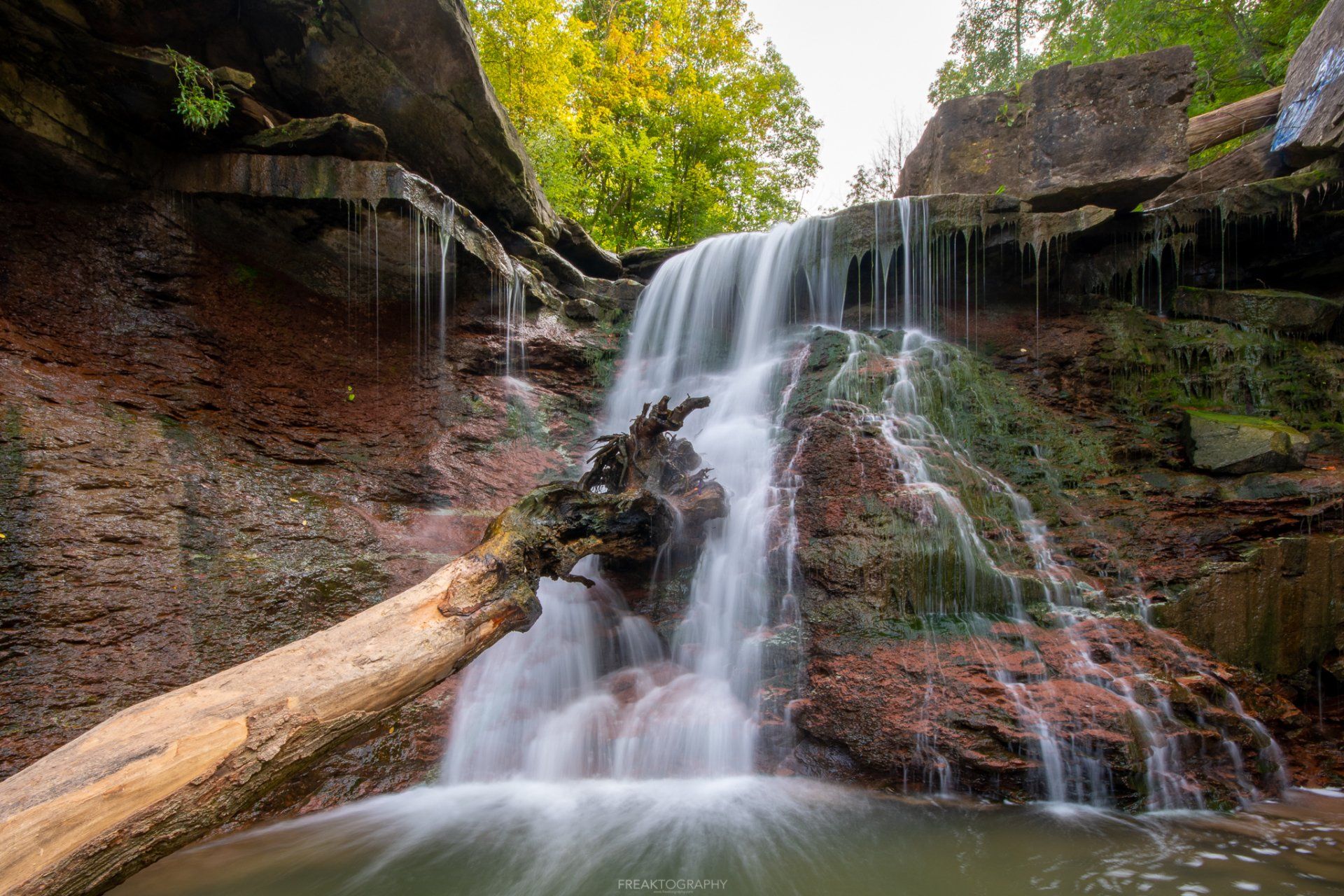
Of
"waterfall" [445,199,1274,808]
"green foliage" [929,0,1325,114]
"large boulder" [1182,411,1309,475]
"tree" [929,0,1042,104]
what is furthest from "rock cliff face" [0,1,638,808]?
"tree" [929,0,1042,104]

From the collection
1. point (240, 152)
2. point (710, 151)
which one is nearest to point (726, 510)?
point (240, 152)

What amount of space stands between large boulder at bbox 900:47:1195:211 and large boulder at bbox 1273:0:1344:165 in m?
1.20

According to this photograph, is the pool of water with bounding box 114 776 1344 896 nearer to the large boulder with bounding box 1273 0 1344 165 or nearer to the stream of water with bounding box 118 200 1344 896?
the stream of water with bounding box 118 200 1344 896

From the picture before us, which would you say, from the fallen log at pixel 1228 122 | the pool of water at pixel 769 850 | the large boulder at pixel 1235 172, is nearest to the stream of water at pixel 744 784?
the pool of water at pixel 769 850

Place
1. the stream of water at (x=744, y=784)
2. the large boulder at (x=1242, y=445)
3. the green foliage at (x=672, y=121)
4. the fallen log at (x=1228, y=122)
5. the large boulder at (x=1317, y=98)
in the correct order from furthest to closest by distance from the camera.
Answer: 1. the green foliage at (x=672, y=121)
2. the fallen log at (x=1228, y=122)
3. the large boulder at (x=1317, y=98)
4. the large boulder at (x=1242, y=445)
5. the stream of water at (x=744, y=784)

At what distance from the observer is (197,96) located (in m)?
4.92

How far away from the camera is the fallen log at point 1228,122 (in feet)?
28.8

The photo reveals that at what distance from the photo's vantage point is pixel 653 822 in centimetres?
348

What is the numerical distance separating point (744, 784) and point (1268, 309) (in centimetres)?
811

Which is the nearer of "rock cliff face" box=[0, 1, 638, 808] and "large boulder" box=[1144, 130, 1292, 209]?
"rock cliff face" box=[0, 1, 638, 808]

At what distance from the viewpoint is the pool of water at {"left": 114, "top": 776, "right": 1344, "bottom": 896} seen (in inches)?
108

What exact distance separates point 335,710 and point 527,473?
4045mm

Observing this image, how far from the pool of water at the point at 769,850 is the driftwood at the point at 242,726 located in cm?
99

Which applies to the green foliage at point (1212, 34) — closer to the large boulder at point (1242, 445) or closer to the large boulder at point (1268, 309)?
the large boulder at point (1268, 309)
